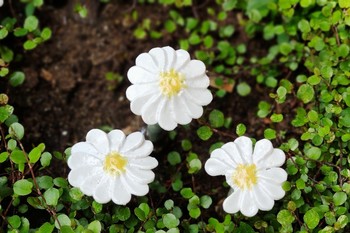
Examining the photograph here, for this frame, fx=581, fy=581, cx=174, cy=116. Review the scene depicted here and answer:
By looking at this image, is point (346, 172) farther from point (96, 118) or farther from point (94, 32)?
point (94, 32)

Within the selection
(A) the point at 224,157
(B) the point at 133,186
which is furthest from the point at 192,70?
(B) the point at 133,186

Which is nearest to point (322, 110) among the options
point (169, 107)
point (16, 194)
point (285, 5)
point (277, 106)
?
point (277, 106)

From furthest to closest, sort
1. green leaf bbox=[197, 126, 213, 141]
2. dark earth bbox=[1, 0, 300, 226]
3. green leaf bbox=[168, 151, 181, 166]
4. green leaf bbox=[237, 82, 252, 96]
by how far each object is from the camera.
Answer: green leaf bbox=[237, 82, 252, 96], dark earth bbox=[1, 0, 300, 226], green leaf bbox=[168, 151, 181, 166], green leaf bbox=[197, 126, 213, 141]

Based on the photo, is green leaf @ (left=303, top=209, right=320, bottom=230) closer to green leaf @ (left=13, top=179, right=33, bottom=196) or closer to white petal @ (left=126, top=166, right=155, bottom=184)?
white petal @ (left=126, top=166, right=155, bottom=184)

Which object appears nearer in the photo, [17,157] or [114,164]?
[114,164]

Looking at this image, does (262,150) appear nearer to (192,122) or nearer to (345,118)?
(345,118)

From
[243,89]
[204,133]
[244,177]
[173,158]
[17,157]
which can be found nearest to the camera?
[244,177]

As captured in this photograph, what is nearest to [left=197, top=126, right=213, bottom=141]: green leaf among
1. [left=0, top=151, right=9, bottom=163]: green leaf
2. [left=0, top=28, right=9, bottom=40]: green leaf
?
[left=0, top=151, right=9, bottom=163]: green leaf

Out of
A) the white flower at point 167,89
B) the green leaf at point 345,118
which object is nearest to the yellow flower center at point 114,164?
the white flower at point 167,89
